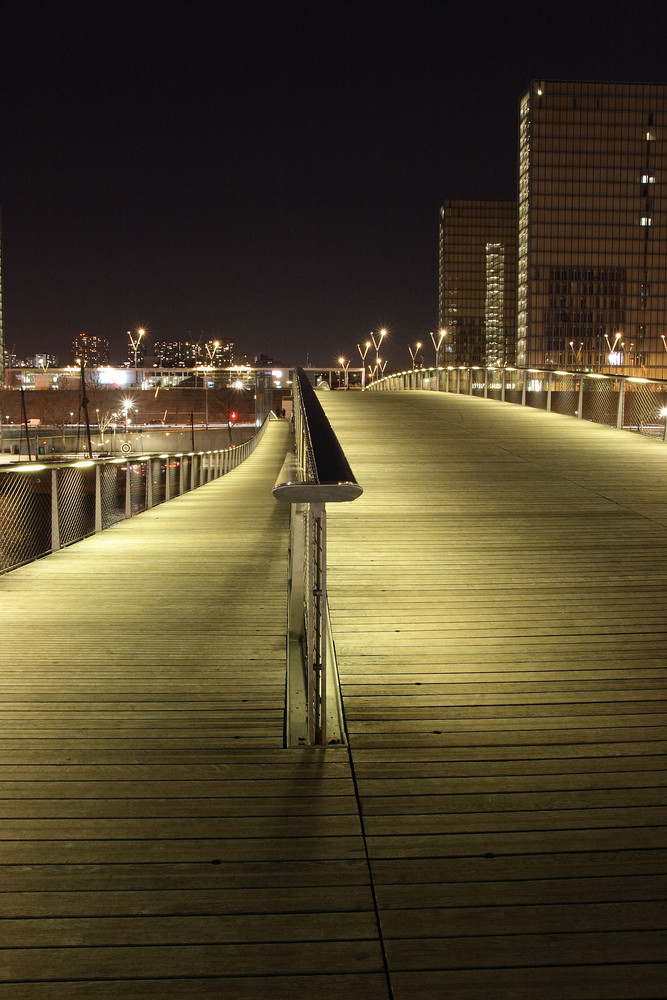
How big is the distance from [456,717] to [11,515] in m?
8.91

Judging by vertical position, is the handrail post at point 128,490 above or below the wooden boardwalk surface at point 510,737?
above

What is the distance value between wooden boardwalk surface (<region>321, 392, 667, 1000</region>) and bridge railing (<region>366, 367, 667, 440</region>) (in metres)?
7.06

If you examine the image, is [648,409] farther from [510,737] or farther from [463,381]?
[463,381]

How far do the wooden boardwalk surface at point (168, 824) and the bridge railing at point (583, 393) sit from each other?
1143 centimetres

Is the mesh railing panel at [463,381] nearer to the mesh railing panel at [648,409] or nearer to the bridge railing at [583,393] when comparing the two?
the bridge railing at [583,393]

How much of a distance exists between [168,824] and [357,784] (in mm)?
760

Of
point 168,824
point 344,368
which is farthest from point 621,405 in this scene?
point 344,368

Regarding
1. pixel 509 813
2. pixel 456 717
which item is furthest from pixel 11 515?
pixel 509 813

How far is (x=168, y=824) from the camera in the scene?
9.91ft

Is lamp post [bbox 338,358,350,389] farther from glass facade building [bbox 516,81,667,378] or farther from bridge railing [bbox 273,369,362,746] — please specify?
bridge railing [bbox 273,369,362,746]

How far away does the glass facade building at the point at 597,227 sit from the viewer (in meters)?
110

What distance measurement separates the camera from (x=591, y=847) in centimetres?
289

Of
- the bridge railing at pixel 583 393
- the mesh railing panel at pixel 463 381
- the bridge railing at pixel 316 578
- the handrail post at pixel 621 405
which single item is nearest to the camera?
the bridge railing at pixel 316 578

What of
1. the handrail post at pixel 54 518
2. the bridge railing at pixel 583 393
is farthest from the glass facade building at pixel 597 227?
the handrail post at pixel 54 518
